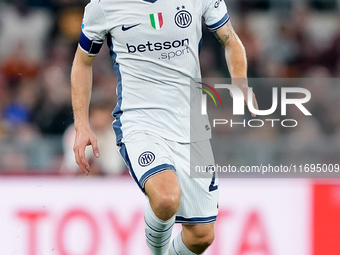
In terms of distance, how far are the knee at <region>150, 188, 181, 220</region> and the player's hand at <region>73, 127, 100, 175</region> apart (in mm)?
537

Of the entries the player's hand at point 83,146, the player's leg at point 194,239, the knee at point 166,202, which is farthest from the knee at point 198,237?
the player's hand at point 83,146

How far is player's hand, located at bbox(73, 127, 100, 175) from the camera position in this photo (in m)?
3.70

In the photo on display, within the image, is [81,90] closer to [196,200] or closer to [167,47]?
[167,47]

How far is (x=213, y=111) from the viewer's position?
23.1 ft

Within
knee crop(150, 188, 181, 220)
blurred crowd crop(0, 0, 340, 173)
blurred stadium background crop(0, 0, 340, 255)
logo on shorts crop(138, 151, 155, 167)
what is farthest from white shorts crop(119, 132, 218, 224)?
blurred crowd crop(0, 0, 340, 173)

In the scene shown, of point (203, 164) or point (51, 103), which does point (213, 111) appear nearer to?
point (51, 103)

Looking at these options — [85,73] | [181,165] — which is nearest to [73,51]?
[85,73]

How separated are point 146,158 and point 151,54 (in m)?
0.68

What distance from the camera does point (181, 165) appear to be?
3.73m

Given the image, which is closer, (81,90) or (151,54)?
(151,54)

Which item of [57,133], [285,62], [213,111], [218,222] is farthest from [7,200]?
[285,62]

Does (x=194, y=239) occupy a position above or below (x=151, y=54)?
below

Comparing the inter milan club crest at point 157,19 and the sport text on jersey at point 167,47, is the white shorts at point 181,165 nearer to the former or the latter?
the sport text on jersey at point 167,47

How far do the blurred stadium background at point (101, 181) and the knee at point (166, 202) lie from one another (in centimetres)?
189
